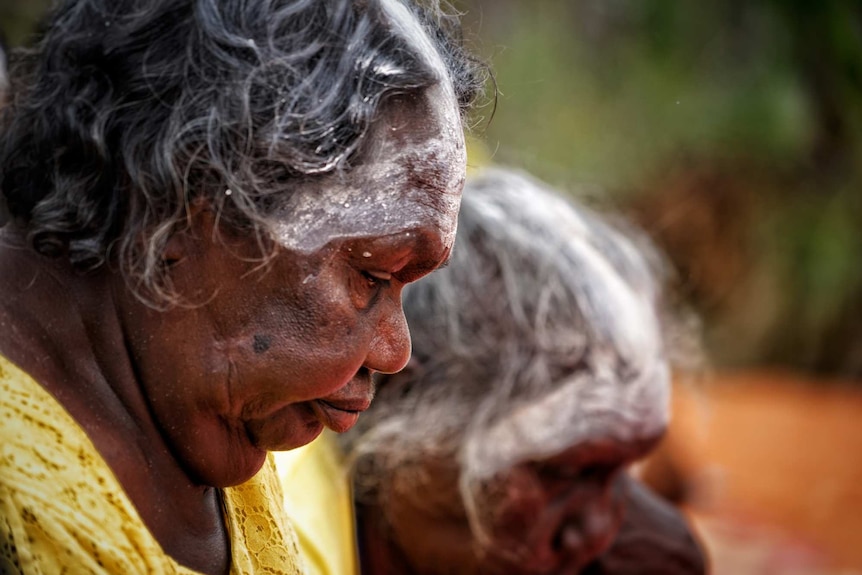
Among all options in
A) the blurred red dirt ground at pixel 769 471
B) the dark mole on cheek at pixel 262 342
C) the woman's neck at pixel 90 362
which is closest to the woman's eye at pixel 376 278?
the dark mole on cheek at pixel 262 342

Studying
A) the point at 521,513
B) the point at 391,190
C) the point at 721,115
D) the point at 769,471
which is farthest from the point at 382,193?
the point at 721,115

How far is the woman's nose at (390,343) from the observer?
159cm

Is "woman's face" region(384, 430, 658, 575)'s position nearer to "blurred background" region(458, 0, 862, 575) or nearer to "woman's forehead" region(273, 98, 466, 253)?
"woman's forehead" region(273, 98, 466, 253)

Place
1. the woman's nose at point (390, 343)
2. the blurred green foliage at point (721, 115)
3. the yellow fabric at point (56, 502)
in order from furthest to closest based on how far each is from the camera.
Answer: the blurred green foliage at point (721, 115) < the woman's nose at point (390, 343) < the yellow fabric at point (56, 502)

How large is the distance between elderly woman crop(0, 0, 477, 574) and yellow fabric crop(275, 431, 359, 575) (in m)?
1.11

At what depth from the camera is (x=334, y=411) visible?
1.62m

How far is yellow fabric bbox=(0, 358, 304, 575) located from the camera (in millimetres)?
1369

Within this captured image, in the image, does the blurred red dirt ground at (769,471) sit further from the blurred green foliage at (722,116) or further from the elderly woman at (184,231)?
the elderly woman at (184,231)

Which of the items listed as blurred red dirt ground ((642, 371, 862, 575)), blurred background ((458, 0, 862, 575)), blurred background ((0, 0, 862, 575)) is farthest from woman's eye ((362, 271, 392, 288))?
blurred background ((458, 0, 862, 575))

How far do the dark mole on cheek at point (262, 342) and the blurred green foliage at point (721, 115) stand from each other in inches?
273

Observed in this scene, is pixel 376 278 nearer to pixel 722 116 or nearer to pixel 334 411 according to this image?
pixel 334 411

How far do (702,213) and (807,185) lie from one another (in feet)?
2.92

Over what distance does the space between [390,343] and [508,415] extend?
1482mm

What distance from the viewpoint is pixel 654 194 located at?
917 cm
